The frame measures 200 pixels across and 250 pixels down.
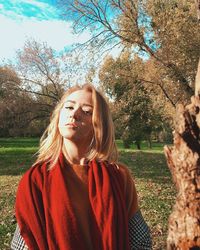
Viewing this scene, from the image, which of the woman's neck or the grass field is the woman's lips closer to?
the woman's neck

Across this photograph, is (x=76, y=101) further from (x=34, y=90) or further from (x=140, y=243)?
(x=34, y=90)

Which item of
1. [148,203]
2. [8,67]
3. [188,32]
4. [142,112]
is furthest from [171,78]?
[8,67]

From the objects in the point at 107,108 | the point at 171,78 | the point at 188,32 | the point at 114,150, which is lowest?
the point at 114,150

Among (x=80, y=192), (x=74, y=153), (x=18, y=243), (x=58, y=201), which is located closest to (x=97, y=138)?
(x=74, y=153)

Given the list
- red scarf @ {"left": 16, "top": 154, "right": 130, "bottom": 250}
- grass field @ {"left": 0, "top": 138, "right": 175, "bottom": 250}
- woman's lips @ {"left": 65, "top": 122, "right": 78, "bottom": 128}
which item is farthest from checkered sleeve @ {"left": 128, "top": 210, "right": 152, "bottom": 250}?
grass field @ {"left": 0, "top": 138, "right": 175, "bottom": 250}

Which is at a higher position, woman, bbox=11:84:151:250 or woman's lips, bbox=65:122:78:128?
woman's lips, bbox=65:122:78:128

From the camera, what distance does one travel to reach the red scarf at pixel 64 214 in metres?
2.50

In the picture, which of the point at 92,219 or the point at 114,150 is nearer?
the point at 92,219

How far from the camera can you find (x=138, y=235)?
2727 millimetres

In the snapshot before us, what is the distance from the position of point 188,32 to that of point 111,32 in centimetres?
504

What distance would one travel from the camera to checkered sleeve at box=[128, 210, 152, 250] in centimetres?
272

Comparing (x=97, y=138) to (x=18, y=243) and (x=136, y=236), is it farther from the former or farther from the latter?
(x=18, y=243)

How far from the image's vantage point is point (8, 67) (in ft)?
120

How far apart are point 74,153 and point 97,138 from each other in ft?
0.68
